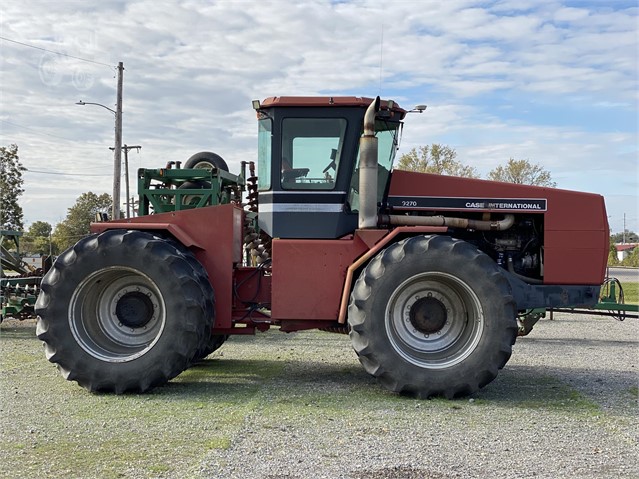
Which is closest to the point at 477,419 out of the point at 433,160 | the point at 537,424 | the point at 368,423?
the point at 537,424

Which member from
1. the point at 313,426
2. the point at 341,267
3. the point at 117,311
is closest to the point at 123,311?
the point at 117,311

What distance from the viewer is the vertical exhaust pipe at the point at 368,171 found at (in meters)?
7.50

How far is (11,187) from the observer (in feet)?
148

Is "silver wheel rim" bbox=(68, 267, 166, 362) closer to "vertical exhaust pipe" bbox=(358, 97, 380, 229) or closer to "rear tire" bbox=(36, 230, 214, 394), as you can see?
"rear tire" bbox=(36, 230, 214, 394)

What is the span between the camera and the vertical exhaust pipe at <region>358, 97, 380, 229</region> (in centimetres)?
750

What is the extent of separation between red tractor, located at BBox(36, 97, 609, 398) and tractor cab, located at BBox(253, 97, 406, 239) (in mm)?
17

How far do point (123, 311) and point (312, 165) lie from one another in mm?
2790

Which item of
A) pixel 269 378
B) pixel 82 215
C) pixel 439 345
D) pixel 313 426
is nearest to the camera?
pixel 313 426

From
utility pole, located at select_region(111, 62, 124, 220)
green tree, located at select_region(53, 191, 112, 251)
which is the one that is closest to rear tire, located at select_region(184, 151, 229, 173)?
utility pole, located at select_region(111, 62, 124, 220)

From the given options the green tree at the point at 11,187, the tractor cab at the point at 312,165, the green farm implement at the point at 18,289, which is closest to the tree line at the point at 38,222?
the green tree at the point at 11,187

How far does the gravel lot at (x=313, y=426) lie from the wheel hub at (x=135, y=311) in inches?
34.6

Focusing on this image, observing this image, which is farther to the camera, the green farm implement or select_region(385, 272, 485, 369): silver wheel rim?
the green farm implement

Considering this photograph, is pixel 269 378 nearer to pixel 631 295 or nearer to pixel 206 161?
pixel 206 161

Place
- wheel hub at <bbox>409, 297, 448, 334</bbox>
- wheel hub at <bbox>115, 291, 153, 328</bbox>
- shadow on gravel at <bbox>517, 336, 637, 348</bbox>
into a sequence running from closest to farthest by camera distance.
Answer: wheel hub at <bbox>409, 297, 448, 334</bbox>
wheel hub at <bbox>115, 291, 153, 328</bbox>
shadow on gravel at <bbox>517, 336, 637, 348</bbox>
